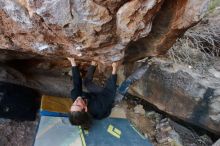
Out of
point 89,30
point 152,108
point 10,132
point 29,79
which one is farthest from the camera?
point 152,108

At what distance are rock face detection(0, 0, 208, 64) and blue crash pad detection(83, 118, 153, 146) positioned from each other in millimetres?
1123

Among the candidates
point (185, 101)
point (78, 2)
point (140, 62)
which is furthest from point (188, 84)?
point (78, 2)

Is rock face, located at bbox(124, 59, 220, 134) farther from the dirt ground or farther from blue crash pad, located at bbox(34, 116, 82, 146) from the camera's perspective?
blue crash pad, located at bbox(34, 116, 82, 146)

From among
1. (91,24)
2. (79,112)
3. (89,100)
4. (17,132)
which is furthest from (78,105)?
(91,24)

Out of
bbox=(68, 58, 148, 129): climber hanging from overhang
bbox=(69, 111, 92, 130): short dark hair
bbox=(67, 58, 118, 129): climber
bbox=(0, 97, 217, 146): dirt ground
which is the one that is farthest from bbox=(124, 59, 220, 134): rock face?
bbox=(69, 111, 92, 130): short dark hair

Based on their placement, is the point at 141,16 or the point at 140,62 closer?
the point at 141,16

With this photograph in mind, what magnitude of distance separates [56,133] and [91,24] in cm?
157

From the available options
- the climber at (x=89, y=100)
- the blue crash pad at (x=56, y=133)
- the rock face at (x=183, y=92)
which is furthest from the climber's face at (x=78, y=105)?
the rock face at (x=183, y=92)

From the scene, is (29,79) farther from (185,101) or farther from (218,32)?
(218,32)

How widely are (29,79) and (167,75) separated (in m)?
1.48

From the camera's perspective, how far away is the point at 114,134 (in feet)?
11.7

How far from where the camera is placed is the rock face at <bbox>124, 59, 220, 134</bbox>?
10.8ft

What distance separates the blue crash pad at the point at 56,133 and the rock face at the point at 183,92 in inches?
33.5

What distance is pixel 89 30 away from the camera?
6.98 ft
